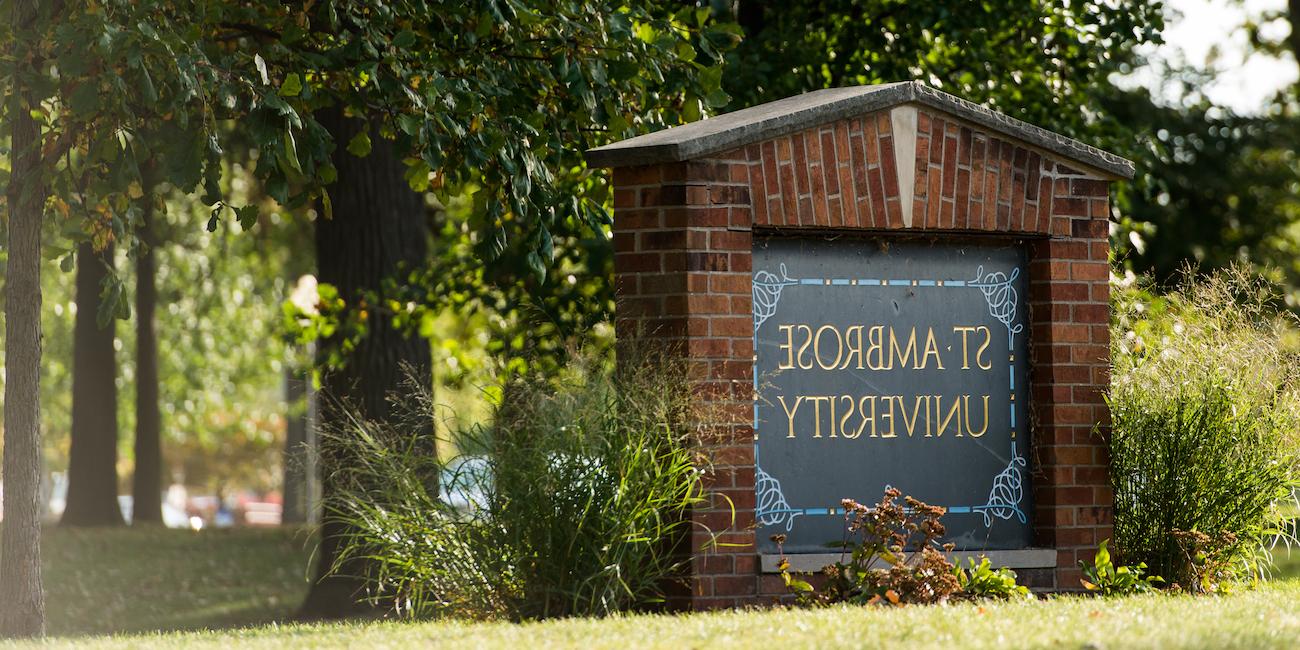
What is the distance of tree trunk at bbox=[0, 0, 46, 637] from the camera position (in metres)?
6.96

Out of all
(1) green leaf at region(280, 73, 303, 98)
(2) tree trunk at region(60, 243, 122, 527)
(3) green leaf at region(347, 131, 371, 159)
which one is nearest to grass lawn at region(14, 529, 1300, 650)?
(1) green leaf at region(280, 73, 303, 98)

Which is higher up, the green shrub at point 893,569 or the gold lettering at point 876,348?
the gold lettering at point 876,348

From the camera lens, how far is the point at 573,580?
6.30m

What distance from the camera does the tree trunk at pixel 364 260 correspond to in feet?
38.4

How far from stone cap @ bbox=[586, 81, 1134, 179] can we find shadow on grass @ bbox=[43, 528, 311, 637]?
592 cm

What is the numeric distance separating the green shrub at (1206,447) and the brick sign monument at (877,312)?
0.19m

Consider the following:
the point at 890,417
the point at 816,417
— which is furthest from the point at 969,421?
the point at 816,417

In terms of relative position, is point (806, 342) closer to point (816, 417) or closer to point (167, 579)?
point (816, 417)

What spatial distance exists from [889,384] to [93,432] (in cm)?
1423

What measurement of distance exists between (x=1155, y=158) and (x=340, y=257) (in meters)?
7.14

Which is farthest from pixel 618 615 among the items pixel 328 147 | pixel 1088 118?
pixel 1088 118

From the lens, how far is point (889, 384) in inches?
286

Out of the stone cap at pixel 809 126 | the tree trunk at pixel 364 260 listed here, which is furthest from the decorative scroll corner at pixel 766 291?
the tree trunk at pixel 364 260

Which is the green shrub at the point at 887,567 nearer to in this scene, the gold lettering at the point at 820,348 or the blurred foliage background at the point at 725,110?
the gold lettering at the point at 820,348
